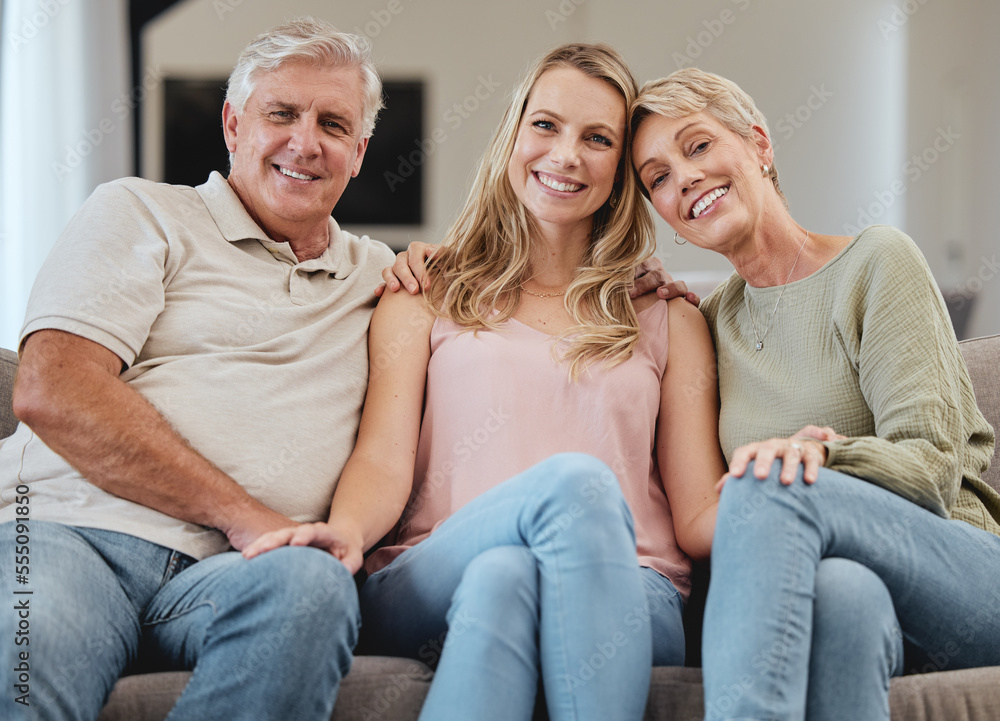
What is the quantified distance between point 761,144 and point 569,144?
34cm

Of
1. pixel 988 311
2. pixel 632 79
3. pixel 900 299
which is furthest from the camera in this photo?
pixel 988 311

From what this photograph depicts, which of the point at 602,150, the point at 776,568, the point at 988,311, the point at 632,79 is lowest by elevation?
the point at 988,311

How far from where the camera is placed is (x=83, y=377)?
48.3 inches

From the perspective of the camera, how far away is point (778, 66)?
4289 mm

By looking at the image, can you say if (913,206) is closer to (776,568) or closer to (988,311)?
(988,311)

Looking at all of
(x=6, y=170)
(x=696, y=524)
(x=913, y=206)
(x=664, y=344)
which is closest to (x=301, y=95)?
(x=664, y=344)

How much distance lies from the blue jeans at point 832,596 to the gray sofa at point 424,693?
4 cm

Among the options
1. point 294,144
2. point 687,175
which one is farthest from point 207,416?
point 687,175

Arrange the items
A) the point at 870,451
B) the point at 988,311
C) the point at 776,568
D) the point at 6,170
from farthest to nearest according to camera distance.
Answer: the point at 988,311 → the point at 6,170 → the point at 870,451 → the point at 776,568

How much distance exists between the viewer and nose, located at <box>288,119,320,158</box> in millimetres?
1522

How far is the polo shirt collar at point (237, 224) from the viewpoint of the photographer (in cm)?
150

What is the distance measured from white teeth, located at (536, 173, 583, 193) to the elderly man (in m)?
0.36

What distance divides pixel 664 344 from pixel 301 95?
765 mm

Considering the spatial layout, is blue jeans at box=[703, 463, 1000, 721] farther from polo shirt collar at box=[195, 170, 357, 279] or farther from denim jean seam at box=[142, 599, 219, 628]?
polo shirt collar at box=[195, 170, 357, 279]
